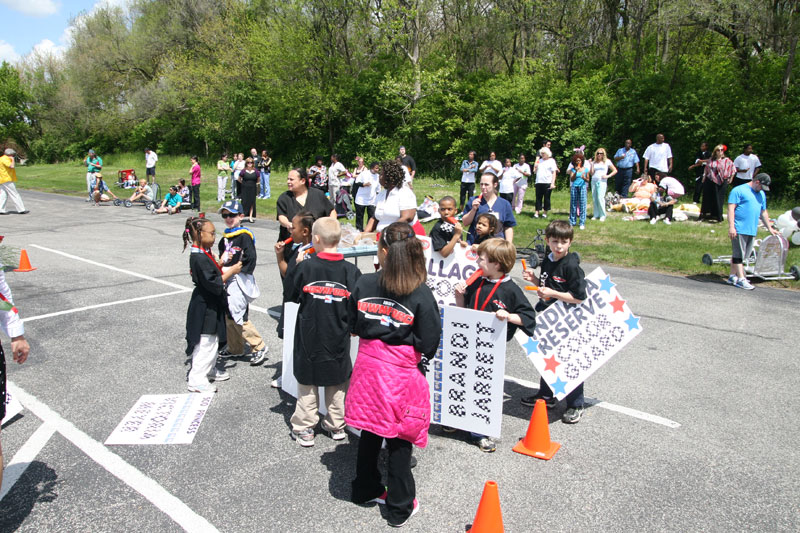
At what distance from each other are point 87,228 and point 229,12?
34329 millimetres

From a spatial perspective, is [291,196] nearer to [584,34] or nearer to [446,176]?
[446,176]

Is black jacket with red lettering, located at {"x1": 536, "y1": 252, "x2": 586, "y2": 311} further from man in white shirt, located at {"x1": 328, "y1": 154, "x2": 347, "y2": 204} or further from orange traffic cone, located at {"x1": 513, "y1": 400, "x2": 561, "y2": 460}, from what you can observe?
man in white shirt, located at {"x1": 328, "y1": 154, "x2": 347, "y2": 204}

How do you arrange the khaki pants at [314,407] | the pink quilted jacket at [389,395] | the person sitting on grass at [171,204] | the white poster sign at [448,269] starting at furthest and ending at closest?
the person sitting on grass at [171,204]
the white poster sign at [448,269]
the khaki pants at [314,407]
the pink quilted jacket at [389,395]

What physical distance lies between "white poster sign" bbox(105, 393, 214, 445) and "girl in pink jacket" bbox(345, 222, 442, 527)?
1915 mm

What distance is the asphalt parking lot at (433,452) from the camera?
3.62 m

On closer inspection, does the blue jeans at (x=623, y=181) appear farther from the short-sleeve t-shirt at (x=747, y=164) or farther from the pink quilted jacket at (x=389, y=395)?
the pink quilted jacket at (x=389, y=395)

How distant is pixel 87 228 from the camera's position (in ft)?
54.5

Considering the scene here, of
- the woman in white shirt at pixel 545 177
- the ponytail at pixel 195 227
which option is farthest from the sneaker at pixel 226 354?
the woman in white shirt at pixel 545 177

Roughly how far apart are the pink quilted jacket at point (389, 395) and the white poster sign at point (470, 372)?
96 cm

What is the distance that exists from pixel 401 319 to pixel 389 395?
0.46 m

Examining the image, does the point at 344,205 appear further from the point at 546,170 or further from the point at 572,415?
the point at 572,415

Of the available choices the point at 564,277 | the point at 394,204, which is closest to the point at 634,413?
the point at 564,277

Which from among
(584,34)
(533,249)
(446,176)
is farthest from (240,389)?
(584,34)

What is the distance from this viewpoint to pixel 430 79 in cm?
2952
